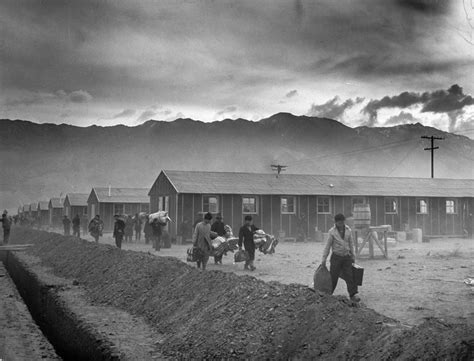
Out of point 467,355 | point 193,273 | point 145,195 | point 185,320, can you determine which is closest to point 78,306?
point 193,273

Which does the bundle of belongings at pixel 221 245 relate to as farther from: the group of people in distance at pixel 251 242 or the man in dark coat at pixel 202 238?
the man in dark coat at pixel 202 238

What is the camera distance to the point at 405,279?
544 inches

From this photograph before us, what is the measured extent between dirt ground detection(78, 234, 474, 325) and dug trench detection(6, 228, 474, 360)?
6.81ft

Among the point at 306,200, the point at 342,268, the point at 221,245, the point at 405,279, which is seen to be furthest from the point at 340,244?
the point at 306,200

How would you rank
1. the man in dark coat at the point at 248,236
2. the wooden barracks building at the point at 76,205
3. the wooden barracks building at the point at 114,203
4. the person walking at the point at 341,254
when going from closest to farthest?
the person walking at the point at 341,254 < the man in dark coat at the point at 248,236 < the wooden barracks building at the point at 114,203 < the wooden barracks building at the point at 76,205

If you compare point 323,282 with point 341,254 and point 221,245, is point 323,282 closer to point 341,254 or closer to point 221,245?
point 341,254

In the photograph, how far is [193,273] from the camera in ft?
39.6

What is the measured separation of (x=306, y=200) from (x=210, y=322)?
25863mm

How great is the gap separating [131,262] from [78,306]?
330cm

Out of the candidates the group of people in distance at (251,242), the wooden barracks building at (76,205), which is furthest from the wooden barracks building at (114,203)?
the group of people in distance at (251,242)

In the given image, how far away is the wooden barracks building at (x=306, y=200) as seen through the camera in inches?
1242

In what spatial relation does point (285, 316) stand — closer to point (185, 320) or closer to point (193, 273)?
point (185, 320)

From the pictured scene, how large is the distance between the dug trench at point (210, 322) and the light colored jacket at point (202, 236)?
0.87 metres

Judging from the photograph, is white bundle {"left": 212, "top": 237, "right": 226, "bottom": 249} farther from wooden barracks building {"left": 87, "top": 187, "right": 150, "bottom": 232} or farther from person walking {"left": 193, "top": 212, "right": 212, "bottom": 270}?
wooden barracks building {"left": 87, "top": 187, "right": 150, "bottom": 232}
